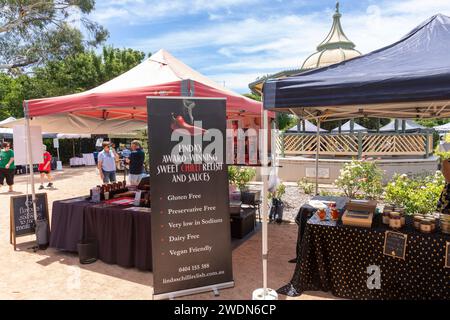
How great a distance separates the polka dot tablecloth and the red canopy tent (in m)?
2.02

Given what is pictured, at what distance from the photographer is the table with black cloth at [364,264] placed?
9.30 feet

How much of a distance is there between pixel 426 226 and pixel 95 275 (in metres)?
3.62

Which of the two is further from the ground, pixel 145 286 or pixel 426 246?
pixel 426 246

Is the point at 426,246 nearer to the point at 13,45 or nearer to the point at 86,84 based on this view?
the point at 86,84

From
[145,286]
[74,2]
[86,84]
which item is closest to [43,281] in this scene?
[145,286]

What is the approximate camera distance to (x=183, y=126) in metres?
3.19

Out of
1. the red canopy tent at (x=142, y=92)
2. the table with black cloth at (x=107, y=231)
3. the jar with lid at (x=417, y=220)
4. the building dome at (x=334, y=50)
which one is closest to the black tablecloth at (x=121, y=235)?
the table with black cloth at (x=107, y=231)

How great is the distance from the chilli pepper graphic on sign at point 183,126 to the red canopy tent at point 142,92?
0.49m

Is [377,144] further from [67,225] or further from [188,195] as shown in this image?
[67,225]

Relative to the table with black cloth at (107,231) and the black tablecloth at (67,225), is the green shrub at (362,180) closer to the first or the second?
the table with black cloth at (107,231)

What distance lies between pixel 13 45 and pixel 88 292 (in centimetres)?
2347

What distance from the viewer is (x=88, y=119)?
Result: 677 cm

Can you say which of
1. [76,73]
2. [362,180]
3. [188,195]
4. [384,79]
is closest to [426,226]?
[384,79]

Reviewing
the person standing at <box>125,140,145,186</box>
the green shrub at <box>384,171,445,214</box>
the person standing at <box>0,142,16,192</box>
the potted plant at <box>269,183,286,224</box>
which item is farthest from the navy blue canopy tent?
the person standing at <box>0,142,16,192</box>
